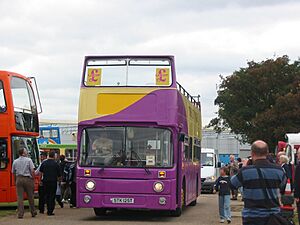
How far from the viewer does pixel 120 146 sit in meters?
16.4

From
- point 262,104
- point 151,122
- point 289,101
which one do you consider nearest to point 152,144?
point 151,122

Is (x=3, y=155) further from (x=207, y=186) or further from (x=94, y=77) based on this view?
(x=207, y=186)

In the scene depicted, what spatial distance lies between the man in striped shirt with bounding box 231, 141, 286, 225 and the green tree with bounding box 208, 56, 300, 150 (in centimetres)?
4202

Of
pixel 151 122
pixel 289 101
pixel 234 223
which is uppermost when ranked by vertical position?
pixel 289 101

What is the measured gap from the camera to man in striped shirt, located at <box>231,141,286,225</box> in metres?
7.93

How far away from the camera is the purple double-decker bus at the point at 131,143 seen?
16203 mm

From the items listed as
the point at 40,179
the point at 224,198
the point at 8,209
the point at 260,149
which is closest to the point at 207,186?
the point at 8,209

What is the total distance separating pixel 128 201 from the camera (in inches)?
639

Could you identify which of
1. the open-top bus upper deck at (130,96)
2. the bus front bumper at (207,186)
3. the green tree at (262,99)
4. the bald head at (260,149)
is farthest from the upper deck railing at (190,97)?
the green tree at (262,99)

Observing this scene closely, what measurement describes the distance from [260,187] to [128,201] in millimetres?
8537

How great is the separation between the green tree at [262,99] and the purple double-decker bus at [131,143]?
33.8m

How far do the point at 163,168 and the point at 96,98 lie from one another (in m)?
2.44

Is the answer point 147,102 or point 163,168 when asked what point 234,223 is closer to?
point 163,168

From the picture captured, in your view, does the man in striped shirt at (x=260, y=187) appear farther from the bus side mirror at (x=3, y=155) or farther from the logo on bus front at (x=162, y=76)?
the bus side mirror at (x=3, y=155)
